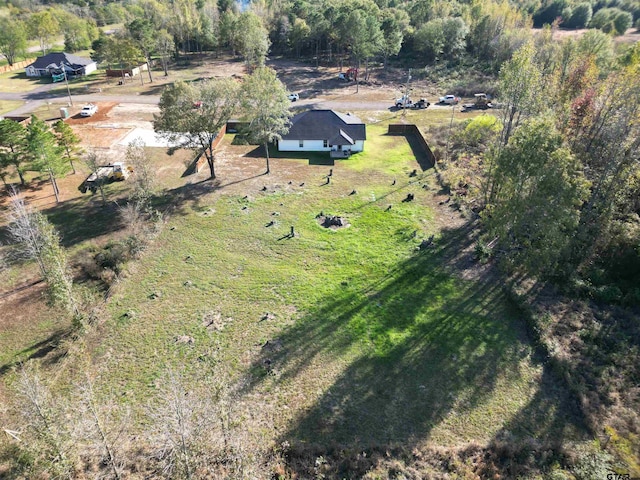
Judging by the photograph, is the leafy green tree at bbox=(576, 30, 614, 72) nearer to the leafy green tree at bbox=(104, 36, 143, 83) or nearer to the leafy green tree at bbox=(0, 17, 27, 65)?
the leafy green tree at bbox=(104, 36, 143, 83)

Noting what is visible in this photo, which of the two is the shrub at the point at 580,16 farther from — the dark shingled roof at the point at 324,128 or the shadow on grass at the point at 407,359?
the shadow on grass at the point at 407,359

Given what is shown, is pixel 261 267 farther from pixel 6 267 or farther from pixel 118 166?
pixel 118 166

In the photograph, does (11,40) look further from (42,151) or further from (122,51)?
(42,151)

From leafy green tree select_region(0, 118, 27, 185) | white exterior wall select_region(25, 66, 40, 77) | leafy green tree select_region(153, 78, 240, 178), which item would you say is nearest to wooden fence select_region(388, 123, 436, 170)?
leafy green tree select_region(153, 78, 240, 178)

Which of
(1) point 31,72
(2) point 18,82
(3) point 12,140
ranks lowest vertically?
(3) point 12,140

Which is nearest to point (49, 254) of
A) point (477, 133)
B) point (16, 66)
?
point (477, 133)

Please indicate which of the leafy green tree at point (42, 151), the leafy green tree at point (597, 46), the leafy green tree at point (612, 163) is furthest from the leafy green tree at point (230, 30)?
the leafy green tree at point (612, 163)
